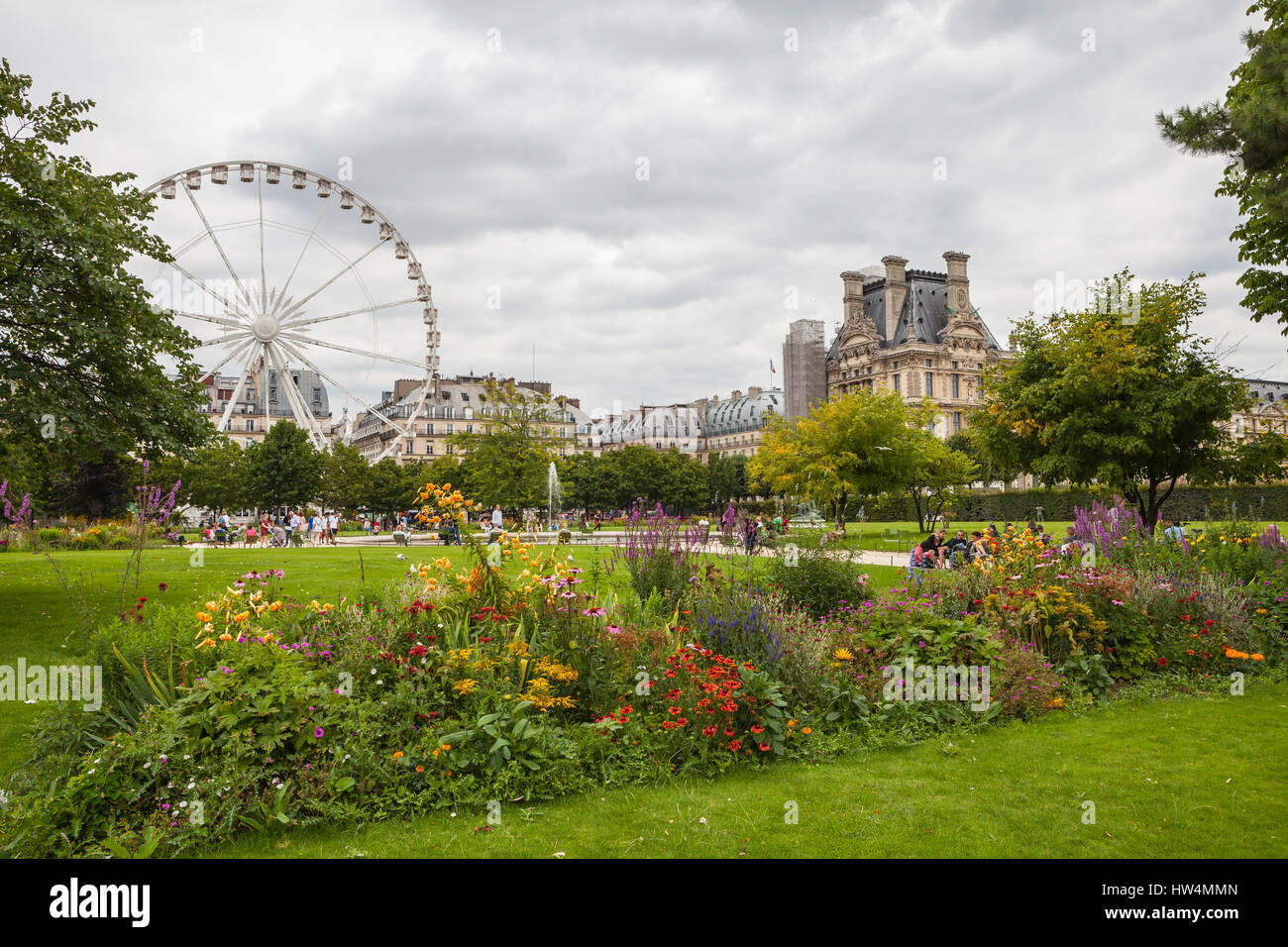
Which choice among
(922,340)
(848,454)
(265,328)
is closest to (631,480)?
(265,328)

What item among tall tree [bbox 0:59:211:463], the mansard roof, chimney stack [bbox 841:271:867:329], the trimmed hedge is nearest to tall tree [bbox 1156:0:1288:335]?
tall tree [bbox 0:59:211:463]

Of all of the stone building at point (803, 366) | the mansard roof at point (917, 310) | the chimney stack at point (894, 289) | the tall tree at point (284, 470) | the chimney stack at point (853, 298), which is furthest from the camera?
the chimney stack at point (853, 298)

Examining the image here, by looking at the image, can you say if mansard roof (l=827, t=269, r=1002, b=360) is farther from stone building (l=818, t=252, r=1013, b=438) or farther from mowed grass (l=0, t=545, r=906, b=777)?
mowed grass (l=0, t=545, r=906, b=777)

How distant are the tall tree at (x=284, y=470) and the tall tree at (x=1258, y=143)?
5080cm

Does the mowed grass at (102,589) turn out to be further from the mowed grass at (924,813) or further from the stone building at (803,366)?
the stone building at (803,366)

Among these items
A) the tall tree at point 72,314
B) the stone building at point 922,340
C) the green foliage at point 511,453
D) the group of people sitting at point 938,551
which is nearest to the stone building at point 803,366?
the stone building at point 922,340

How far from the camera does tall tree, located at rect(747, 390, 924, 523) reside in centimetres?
3619

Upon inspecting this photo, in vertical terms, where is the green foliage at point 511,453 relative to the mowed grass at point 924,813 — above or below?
above

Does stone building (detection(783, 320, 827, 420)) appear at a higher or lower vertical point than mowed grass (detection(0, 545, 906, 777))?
higher

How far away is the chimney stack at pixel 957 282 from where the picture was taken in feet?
346

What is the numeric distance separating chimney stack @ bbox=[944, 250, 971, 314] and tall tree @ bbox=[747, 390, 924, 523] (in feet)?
243

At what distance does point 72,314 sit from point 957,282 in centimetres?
10725

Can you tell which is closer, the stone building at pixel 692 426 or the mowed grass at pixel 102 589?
the mowed grass at pixel 102 589

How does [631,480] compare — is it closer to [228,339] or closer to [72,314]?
[228,339]
